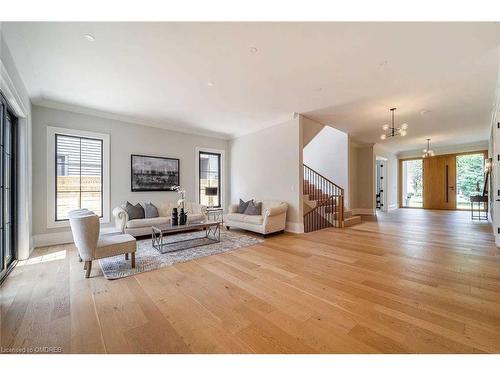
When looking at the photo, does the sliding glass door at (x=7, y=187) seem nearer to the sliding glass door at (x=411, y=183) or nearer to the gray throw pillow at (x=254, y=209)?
the gray throw pillow at (x=254, y=209)

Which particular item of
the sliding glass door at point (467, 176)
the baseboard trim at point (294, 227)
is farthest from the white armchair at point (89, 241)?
→ the sliding glass door at point (467, 176)

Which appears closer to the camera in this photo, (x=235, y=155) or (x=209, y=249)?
(x=209, y=249)

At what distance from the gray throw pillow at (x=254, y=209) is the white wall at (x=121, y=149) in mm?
1858

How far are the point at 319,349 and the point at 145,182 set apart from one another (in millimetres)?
5458

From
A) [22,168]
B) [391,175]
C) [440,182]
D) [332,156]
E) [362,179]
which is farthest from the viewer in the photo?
[391,175]

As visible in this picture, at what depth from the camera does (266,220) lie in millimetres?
4922

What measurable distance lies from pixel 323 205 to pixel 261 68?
183 inches

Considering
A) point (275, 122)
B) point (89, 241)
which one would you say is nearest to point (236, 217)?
point (275, 122)

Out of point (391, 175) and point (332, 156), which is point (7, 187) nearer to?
point (332, 156)

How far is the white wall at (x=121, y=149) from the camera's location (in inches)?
172

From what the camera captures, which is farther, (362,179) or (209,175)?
(362,179)
